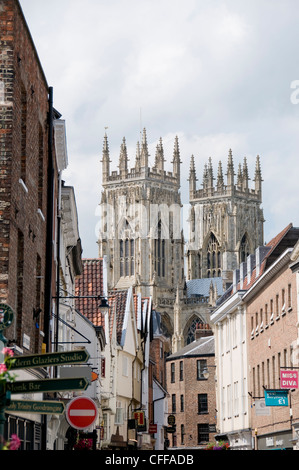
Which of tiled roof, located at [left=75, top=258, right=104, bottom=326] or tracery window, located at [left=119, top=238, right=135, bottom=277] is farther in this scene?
tracery window, located at [left=119, top=238, right=135, bottom=277]

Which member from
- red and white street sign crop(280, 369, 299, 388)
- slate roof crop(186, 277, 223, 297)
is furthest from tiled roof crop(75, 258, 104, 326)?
slate roof crop(186, 277, 223, 297)

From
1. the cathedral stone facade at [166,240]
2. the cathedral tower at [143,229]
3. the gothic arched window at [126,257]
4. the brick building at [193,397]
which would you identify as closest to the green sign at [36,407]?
the brick building at [193,397]

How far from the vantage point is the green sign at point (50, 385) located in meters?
9.40

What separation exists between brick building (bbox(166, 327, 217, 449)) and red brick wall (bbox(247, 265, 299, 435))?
1408 inches

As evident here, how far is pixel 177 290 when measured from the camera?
14050cm

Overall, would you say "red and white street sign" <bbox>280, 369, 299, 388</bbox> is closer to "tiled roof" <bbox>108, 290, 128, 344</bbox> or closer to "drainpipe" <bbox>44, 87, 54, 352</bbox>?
"drainpipe" <bbox>44, 87, 54, 352</bbox>

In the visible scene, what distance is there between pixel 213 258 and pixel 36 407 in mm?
142741

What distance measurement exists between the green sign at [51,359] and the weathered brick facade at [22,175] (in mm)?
4856

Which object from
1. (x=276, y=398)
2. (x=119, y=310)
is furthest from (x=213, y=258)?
(x=276, y=398)

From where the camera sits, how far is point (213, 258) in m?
152

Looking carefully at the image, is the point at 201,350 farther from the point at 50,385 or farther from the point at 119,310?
the point at 50,385

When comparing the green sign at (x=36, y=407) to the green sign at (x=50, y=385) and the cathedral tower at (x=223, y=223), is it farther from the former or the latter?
the cathedral tower at (x=223, y=223)

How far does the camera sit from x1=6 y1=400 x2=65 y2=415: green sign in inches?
376

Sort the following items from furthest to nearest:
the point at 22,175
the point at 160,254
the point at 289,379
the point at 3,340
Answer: the point at 160,254, the point at 289,379, the point at 22,175, the point at 3,340
